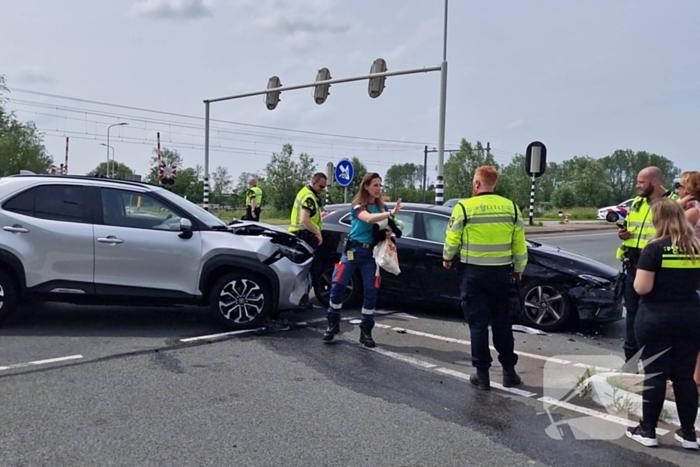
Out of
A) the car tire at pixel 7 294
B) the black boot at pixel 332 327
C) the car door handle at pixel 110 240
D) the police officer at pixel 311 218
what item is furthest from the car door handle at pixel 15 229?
the black boot at pixel 332 327

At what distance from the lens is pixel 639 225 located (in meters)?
5.46

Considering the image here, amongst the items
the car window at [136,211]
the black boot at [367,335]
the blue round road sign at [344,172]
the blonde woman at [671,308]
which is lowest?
the black boot at [367,335]

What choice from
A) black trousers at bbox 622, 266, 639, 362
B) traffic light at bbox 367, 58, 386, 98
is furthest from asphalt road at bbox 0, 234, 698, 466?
traffic light at bbox 367, 58, 386, 98

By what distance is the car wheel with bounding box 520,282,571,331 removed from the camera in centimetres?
733

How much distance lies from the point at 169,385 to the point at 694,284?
394 cm

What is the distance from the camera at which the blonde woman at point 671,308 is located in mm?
3834

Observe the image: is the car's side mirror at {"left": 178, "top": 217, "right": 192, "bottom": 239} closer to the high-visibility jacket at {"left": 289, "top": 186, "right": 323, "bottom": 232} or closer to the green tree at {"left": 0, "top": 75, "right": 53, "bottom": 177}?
the high-visibility jacket at {"left": 289, "top": 186, "right": 323, "bottom": 232}

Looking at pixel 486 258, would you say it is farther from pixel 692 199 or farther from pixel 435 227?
pixel 435 227

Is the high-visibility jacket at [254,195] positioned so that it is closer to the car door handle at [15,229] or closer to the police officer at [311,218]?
the police officer at [311,218]

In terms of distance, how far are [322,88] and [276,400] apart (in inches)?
607

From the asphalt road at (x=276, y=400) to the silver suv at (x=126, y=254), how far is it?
1.27 ft

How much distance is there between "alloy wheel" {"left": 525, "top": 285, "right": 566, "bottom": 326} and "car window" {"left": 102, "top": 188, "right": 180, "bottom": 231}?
429 centimetres

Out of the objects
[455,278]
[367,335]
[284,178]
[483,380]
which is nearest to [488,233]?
[483,380]

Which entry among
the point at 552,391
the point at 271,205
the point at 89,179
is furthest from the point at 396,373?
the point at 271,205
